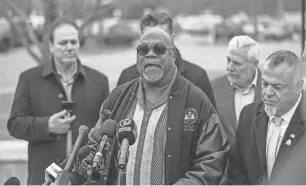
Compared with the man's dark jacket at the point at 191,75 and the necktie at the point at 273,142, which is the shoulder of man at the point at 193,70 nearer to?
the man's dark jacket at the point at 191,75

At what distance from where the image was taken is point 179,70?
677cm

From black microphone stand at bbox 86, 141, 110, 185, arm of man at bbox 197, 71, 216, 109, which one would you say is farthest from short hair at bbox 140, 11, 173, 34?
black microphone stand at bbox 86, 141, 110, 185

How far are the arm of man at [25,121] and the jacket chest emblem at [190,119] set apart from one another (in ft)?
6.36

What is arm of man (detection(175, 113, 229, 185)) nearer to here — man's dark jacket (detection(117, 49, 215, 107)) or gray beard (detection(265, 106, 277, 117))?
gray beard (detection(265, 106, 277, 117))

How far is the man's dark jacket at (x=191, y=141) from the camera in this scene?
477 centimetres

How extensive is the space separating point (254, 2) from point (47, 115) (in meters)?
34.7

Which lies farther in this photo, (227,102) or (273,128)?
(227,102)

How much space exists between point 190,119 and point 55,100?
2137 mm

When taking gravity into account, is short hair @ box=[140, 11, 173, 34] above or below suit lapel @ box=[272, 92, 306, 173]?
above

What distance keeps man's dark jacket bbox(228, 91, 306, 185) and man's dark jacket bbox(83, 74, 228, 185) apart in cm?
21

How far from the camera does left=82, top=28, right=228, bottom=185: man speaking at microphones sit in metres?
4.86

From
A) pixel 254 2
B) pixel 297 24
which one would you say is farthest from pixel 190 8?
pixel 254 2

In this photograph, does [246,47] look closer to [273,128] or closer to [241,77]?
[241,77]

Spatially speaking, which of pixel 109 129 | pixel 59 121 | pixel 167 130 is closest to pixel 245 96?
pixel 59 121
